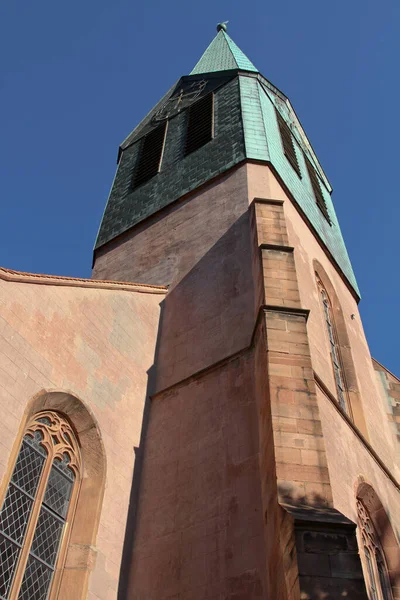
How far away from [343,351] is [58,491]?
607 centimetres

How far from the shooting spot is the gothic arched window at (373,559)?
27.8ft

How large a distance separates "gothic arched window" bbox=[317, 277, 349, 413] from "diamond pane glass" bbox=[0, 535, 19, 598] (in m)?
5.38

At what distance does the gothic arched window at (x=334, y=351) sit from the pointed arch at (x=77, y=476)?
4016mm

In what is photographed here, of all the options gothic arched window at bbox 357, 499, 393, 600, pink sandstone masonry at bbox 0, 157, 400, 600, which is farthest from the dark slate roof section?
gothic arched window at bbox 357, 499, 393, 600

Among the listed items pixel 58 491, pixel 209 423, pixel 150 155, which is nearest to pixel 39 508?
pixel 58 491

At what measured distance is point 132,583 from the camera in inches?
304

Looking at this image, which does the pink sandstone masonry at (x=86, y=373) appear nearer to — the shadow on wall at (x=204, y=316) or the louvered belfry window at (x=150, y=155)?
the shadow on wall at (x=204, y=316)

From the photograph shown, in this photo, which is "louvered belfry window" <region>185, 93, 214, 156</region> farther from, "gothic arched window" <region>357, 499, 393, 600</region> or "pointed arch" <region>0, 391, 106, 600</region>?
"gothic arched window" <region>357, 499, 393, 600</region>

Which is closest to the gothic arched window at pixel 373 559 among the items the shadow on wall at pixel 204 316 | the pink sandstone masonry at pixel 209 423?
the pink sandstone masonry at pixel 209 423

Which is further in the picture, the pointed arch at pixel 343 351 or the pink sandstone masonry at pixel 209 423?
the pointed arch at pixel 343 351

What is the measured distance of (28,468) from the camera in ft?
25.4

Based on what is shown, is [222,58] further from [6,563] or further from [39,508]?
[6,563]

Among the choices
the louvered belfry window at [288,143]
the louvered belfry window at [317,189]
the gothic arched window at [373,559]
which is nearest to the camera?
the gothic arched window at [373,559]

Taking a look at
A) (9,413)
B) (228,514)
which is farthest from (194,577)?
(9,413)
